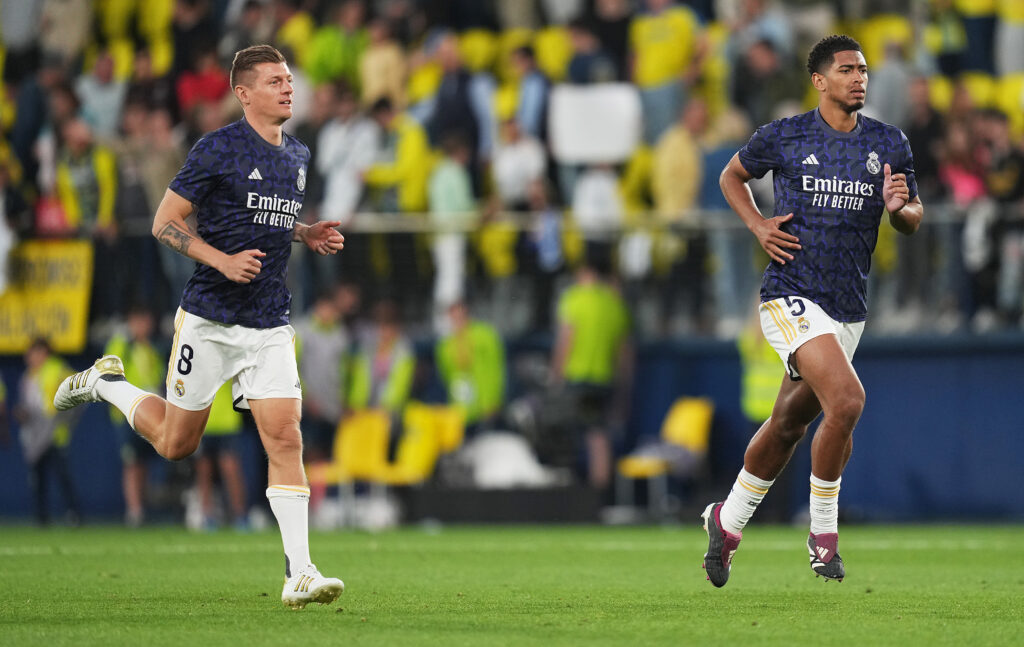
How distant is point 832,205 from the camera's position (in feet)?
27.5

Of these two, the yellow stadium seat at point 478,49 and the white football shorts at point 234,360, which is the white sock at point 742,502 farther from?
the yellow stadium seat at point 478,49

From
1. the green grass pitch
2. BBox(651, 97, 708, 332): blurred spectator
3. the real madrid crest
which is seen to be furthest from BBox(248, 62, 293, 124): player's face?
BBox(651, 97, 708, 332): blurred spectator

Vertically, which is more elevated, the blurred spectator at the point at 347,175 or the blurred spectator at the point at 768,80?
the blurred spectator at the point at 768,80

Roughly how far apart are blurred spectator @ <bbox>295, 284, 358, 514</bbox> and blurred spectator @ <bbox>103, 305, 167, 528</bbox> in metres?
1.57

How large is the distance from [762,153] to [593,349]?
8870 mm

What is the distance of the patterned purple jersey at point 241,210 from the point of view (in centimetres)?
776

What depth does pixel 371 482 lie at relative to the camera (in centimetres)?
1777

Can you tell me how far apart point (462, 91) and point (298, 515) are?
11.2 m

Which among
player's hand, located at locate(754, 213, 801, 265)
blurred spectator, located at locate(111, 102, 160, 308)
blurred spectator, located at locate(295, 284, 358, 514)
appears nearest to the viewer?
player's hand, located at locate(754, 213, 801, 265)

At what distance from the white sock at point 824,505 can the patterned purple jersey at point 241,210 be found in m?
2.72

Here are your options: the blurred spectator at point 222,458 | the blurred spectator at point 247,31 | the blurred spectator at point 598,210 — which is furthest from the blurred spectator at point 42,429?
the blurred spectator at point 598,210

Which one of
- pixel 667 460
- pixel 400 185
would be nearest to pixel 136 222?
pixel 400 185

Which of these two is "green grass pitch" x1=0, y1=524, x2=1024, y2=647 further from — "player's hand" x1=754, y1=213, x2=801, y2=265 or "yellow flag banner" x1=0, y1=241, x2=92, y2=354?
"yellow flag banner" x1=0, y1=241, x2=92, y2=354

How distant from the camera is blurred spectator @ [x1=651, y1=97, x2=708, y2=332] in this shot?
672 inches
